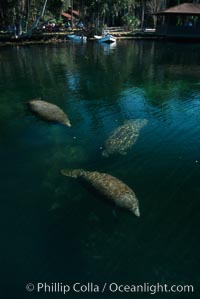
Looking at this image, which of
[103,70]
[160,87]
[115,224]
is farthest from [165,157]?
[103,70]

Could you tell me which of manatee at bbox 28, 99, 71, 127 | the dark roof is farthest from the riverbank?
manatee at bbox 28, 99, 71, 127

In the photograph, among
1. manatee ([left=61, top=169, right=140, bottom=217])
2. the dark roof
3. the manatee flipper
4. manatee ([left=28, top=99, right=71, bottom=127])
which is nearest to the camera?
manatee ([left=61, top=169, right=140, bottom=217])

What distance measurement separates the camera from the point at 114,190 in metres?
8.48

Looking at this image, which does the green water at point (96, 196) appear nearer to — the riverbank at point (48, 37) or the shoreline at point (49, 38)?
the shoreline at point (49, 38)

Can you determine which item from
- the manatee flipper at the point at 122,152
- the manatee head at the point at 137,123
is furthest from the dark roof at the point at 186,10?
the manatee flipper at the point at 122,152

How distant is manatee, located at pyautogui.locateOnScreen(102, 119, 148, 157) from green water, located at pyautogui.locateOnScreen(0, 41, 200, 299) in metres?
0.32

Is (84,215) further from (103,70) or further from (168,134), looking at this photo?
(103,70)

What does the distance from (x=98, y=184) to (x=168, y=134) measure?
253 inches

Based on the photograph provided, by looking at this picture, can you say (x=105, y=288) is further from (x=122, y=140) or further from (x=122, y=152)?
(x=122, y=140)

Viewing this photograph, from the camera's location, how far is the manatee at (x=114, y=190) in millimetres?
8188

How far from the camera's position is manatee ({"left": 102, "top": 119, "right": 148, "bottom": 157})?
38.1ft

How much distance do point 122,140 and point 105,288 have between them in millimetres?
6916

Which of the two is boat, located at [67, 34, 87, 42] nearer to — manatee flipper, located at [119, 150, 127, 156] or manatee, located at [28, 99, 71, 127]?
manatee, located at [28, 99, 71, 127]

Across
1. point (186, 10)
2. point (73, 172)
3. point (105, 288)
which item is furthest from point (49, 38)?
point (105, 288)
